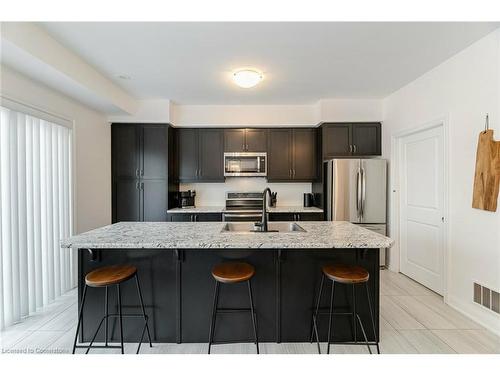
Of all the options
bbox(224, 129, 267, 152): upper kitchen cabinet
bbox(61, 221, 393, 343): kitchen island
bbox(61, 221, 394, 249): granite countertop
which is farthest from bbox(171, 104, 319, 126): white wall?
bbox(61, 221, 393, 343): kitchen island

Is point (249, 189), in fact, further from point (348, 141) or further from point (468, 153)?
point (468, 153)

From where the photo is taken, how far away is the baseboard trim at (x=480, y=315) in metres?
2.32

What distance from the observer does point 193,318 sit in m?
2.17

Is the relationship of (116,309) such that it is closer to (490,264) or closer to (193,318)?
(193,318)

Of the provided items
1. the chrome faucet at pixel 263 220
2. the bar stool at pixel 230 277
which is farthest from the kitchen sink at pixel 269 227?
the bar stool at pixel 230 277

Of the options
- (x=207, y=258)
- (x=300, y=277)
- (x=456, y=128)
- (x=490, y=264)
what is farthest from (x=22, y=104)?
(x=490, y=264)

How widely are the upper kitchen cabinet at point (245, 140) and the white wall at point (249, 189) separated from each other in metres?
0.60

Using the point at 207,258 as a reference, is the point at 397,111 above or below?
above

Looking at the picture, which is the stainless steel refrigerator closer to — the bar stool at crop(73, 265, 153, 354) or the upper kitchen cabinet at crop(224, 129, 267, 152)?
the upper kitchen cabinet at crop(224, 129, 267, 152)

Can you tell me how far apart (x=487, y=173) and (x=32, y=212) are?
4398 millimetres

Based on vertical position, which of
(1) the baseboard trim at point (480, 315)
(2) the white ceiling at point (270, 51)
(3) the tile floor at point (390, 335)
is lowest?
(3) the tile floor at point (390, 335)

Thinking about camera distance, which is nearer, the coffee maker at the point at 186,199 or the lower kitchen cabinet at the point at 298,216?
the lower kitchen cabinet at the point at 298,216

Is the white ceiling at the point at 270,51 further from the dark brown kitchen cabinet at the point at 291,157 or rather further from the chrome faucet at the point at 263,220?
the chrome faucet at the point at 263,220
